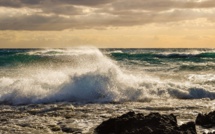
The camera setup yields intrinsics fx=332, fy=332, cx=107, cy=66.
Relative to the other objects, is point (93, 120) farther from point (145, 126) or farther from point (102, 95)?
point (102, 95)

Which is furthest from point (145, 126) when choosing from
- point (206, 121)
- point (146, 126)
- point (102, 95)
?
point (102, 95)

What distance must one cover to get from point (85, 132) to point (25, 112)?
3.26 meters

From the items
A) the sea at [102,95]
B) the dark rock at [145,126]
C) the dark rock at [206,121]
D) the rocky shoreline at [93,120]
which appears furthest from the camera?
the sea at [102,95]

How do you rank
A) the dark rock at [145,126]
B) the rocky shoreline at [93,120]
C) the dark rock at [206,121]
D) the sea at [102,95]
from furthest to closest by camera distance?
the sea at [102,95] < the dark rock at [206,121] < the rocky shoreline at [93,120] < the dark rock at [145,126]

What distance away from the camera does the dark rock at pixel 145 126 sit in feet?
22.7

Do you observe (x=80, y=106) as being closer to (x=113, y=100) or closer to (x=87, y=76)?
(x=113, y=100)

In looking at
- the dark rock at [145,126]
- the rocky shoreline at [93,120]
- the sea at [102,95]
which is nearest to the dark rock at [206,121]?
the rocky shoreline at [93,120]

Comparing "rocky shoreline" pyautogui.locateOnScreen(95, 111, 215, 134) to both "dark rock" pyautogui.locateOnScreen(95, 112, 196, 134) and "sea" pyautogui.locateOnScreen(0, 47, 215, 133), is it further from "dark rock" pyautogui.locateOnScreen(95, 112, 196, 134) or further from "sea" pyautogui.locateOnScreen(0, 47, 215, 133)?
"sea" pyautogui.locateOnScreen(0, 47, 215, 133)

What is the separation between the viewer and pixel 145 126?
7.11 meters

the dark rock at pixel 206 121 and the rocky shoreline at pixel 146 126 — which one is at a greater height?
the rocky shoreline at pixel 146 126

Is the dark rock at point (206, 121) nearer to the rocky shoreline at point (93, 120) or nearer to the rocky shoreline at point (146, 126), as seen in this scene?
the rocky shoreline at point (93, 120)

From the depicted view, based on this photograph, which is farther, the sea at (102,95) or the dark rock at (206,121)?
the sea at (102,95)

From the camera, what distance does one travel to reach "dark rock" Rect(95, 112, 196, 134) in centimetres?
693

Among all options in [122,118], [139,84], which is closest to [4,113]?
[122,118]
